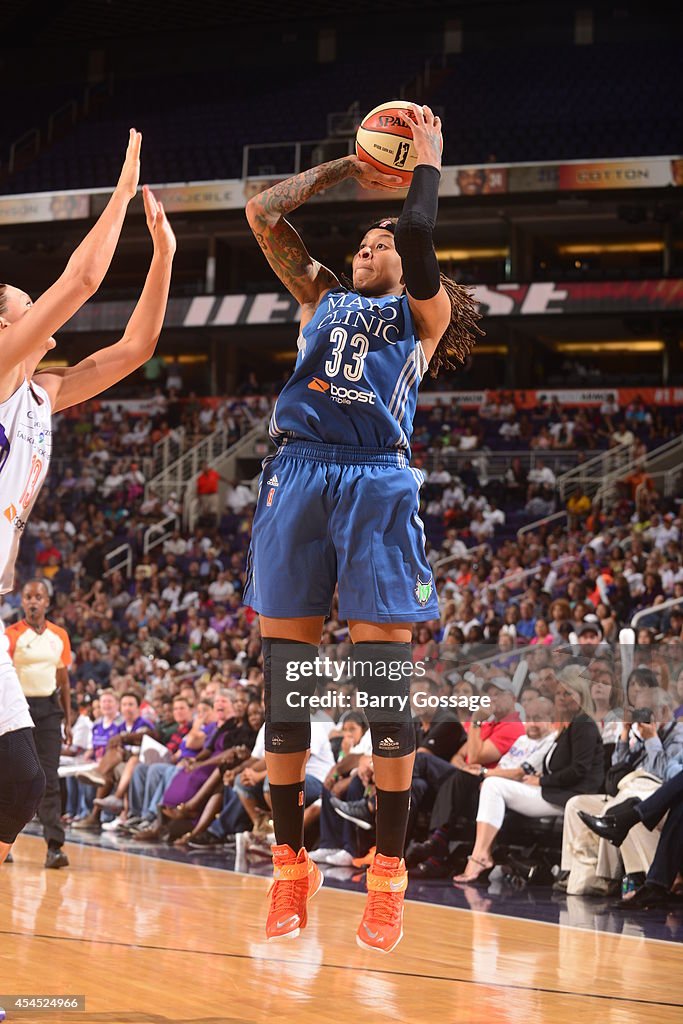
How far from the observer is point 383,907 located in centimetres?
377

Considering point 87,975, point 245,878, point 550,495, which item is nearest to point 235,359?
point 550,495

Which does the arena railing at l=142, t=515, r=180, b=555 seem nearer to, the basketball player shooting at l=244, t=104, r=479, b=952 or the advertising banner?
the advertising banner

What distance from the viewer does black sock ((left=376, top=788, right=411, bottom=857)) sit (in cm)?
388

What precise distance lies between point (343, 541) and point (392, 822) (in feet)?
3.14

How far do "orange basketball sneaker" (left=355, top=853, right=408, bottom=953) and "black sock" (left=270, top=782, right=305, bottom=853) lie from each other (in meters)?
0.29

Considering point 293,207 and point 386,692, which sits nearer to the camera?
point 386,692

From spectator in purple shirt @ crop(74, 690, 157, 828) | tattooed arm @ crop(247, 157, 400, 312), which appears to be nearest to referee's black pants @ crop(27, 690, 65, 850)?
spectator in purple shirt @ crop(74, 690, 157, 828)

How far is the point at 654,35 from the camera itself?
26.4 m

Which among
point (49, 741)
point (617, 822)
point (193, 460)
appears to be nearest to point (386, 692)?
point (617, 822)

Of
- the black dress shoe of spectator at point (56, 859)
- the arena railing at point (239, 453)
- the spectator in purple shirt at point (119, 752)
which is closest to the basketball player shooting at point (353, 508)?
the black dress shoe of spectator at point (56, 859)

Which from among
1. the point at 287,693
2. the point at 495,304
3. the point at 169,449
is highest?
the point at 495,304

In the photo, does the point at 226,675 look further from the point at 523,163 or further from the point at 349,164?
the point at 523,163

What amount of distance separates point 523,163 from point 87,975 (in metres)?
20.8
